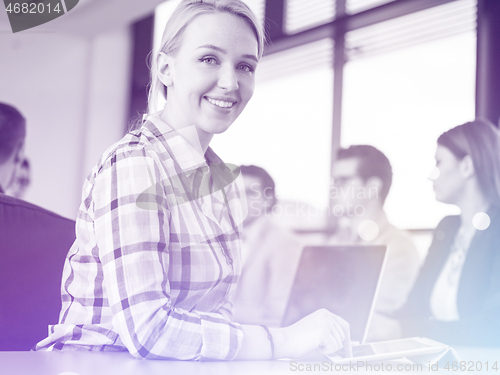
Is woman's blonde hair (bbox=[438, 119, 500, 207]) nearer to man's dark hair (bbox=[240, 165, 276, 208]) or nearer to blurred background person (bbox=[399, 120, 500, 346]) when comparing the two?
blurred background person (bbox=[399, 120, 500, 346])

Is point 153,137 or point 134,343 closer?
point 134,343

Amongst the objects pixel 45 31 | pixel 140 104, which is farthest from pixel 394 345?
pixel 45 31

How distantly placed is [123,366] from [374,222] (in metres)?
0.78

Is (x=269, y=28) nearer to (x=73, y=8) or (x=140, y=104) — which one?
(x=140, y=104)

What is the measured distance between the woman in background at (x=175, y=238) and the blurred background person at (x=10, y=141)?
0.52 meters

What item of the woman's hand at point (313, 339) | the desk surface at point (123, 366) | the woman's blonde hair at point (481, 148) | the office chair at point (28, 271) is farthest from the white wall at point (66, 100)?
the woman's blonde hair at point (481, 148)

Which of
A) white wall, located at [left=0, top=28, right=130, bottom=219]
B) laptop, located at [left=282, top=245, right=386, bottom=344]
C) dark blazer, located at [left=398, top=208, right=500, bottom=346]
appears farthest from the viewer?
white wall, located at [left=0, top=28, right=130, bottom=219]

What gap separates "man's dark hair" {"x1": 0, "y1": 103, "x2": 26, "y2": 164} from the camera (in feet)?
3.66

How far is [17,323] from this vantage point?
0.78 meters

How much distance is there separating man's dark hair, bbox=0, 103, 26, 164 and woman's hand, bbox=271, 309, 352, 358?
33.3 inches

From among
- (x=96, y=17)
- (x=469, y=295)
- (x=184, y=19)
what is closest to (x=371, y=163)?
(x=469, y=295)

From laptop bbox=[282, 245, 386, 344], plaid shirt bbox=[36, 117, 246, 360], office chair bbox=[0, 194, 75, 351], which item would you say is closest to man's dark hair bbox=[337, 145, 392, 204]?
laptop bbox=[282, 245, 386, 344]

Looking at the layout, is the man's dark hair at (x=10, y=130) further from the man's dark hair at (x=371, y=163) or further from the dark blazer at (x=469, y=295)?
the dark blazer at (x=469, y=295)

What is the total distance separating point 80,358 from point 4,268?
27 cm
